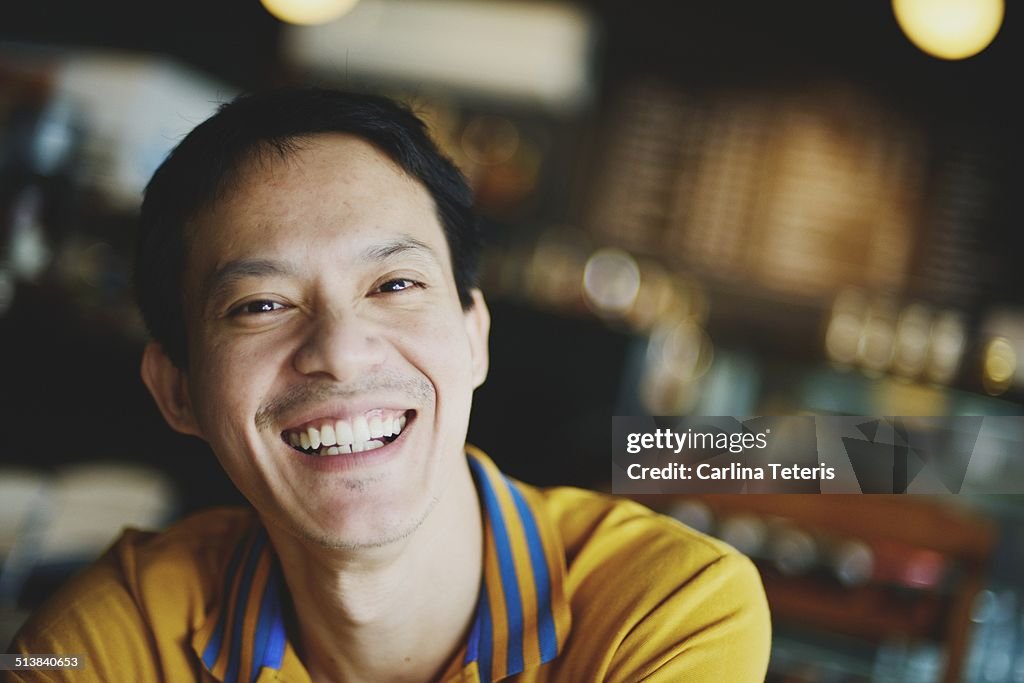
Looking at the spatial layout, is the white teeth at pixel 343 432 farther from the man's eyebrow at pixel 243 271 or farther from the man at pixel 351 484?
the man's eyebrow at pixel 243 271

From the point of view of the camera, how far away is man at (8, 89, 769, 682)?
1142mm

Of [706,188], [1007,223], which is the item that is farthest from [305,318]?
[1007,223]

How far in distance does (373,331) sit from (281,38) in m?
4.28

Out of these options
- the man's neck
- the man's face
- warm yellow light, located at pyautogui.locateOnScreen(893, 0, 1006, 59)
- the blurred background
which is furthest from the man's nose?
the blurred background

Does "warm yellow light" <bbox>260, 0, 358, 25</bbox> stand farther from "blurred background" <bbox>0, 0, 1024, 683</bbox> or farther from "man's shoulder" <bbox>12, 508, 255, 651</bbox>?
"man's shoulder" <bbox>12, 508, 255, 651</bbox>

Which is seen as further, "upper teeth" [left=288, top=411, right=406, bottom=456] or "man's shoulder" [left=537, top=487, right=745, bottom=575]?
"man's shoulder" [left=537, top=487, right=745, bottom=575]

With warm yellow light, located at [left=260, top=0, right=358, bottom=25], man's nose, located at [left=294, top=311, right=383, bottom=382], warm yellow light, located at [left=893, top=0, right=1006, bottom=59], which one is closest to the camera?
man's nose, located at [left=294, top=311, right=383, bottom=382]

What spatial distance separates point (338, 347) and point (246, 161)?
32 cm

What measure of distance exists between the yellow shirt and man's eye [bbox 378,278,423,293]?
1.08 ft

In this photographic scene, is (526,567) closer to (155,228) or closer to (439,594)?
(439,594)

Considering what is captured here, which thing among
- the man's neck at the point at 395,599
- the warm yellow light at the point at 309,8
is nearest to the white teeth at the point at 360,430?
the man's neck at the point at 395,599

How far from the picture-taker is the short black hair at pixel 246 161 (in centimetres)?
127

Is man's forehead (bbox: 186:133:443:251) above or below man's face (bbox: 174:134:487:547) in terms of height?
above

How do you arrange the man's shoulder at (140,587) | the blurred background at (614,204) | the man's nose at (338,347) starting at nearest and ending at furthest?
the man's nose at (338,347) → the man's shoulder at (140,587) → the blurred background at (614,204)
